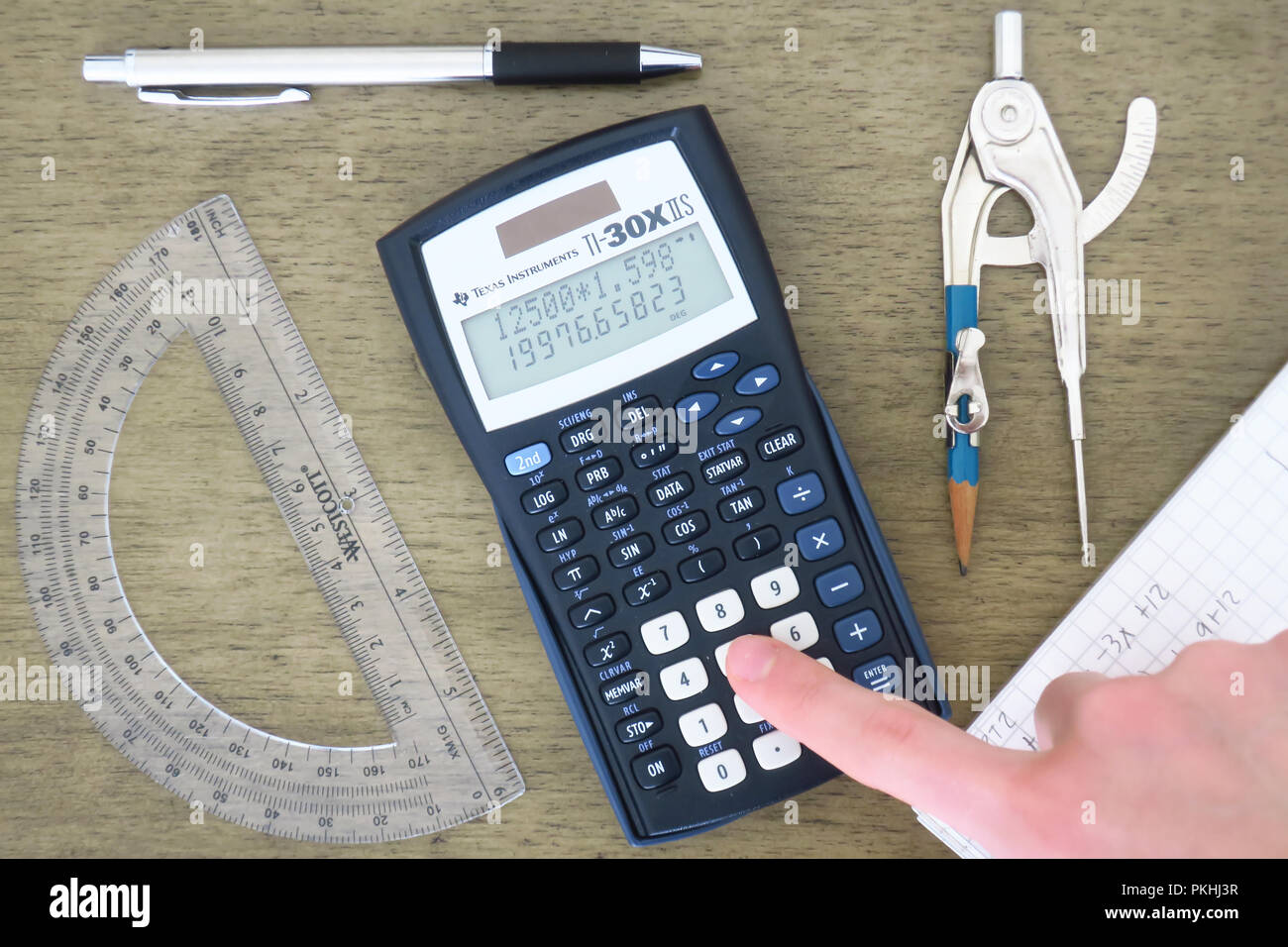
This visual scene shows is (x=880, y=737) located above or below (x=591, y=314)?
below

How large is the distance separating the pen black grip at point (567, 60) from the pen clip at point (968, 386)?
276 millimetres

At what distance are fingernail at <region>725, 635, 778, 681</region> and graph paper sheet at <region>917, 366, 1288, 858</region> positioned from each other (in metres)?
0.17

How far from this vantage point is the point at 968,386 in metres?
0.58

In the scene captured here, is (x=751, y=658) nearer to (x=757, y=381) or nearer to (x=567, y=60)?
(x=757, y=381)

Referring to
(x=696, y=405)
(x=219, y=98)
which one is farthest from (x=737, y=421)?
(x=219, y=98)

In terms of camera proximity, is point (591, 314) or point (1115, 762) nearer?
point (1115, 762)

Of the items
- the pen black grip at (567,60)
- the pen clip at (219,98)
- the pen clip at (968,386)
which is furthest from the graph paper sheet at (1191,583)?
the pen clip at (219,98)

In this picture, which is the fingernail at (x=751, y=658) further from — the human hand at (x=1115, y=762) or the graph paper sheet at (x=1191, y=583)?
the graph paper sheet at (x=1191, y=583)

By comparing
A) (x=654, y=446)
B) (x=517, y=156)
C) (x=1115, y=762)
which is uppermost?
(x=517, y=156)

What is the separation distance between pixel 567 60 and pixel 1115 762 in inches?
20.3

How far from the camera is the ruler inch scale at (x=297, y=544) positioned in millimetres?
604

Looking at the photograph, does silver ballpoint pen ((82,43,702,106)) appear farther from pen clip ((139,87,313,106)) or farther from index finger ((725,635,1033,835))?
index finger ((725,635,1033,835))

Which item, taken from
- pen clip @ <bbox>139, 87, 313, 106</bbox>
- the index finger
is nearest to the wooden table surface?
pen clip @ <bbox>139, 87, 313, 106</bbox>

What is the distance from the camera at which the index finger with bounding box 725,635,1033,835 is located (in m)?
0.43
